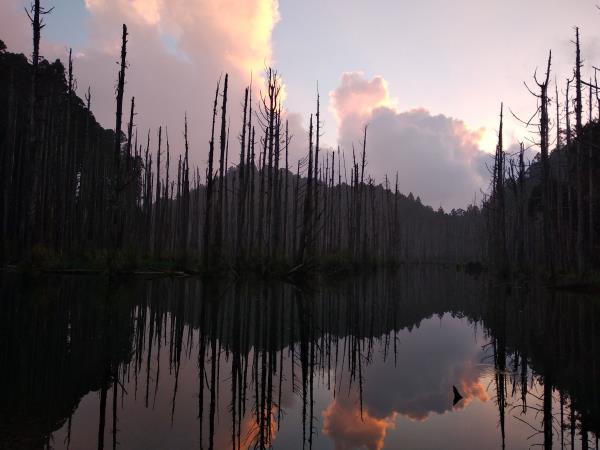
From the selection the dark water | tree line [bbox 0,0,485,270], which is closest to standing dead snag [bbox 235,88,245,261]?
tree line [bbox 0,0,485,270]

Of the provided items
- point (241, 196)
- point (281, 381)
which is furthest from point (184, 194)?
point (281, 381)

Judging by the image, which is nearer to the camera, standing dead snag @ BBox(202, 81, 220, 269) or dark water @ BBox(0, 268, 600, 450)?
dark water @ BBox(0, 268, 600, 450)

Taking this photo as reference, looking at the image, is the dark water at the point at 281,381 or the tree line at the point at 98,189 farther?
the tree line at the point at 98,189

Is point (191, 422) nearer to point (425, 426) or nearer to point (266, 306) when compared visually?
point (425, 426)

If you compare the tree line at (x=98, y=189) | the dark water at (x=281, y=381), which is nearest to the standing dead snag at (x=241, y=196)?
the tree line at (x=98, y=189)

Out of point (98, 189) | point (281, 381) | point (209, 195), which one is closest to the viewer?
point (281, 381)

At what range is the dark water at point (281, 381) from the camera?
268 cm

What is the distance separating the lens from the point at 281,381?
389 centimetres

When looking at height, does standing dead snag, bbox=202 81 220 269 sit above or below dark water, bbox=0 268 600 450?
above

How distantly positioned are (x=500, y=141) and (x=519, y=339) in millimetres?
19224

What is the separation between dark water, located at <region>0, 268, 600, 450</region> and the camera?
2678 mm

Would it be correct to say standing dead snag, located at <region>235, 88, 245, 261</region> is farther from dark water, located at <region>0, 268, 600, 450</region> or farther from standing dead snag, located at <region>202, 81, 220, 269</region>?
dark water, located at <region>0, 268, 600, 450</region>

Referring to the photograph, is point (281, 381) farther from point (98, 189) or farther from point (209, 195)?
point (98, 189)

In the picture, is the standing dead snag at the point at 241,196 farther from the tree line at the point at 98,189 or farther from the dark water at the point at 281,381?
the dark water at the point at 281,381
